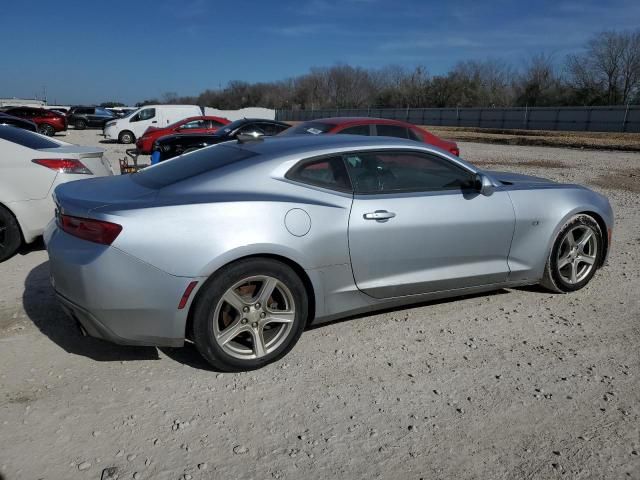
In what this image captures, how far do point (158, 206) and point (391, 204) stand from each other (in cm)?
159

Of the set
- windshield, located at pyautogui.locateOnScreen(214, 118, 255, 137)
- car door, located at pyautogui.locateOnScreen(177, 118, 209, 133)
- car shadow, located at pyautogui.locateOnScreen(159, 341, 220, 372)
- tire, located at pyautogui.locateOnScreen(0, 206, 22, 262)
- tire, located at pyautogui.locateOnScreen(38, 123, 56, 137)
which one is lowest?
tire, located at pyautogui.locateOnScreen(38, 123, 56, 137)

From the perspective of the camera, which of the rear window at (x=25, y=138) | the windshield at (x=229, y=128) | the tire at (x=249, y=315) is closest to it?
the tire at (x=249, y=315)

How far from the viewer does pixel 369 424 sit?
2936 millimetres

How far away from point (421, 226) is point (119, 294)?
208cm

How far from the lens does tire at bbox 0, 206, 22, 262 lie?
217 inches

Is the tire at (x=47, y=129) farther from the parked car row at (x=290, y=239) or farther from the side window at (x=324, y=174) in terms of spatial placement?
the side window at (x=324, y=174)

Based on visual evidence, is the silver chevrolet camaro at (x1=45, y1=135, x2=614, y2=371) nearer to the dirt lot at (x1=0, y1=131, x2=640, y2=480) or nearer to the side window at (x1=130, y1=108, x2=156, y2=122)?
the dirt lot at (x1=0, y1=131, x2=640, y2=480)

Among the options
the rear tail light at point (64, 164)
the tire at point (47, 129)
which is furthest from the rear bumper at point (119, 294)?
the tire at point (47, 129)

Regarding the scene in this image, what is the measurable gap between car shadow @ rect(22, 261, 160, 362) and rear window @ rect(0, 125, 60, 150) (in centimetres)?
171

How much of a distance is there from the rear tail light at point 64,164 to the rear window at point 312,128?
4848 mm

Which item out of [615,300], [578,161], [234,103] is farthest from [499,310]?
[234,103]

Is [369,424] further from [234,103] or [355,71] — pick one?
[234,103]

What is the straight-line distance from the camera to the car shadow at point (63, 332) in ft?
12.1

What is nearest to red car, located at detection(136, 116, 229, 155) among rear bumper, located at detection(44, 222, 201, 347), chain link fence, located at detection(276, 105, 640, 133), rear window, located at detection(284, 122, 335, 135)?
rear window, located at detection(284, 122, 335, 135)
